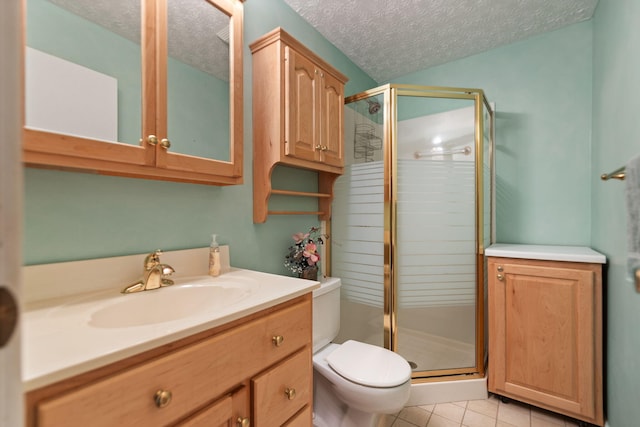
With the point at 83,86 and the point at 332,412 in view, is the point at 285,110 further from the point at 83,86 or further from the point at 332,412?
the point at 332,412

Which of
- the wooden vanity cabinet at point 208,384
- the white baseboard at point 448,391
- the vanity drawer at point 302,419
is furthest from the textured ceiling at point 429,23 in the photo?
the white baseboard at point 448,391

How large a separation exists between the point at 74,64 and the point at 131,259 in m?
0.68

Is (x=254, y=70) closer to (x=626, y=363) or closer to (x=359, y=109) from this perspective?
(x=359, y=109)

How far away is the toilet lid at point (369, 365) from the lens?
50.1 inches

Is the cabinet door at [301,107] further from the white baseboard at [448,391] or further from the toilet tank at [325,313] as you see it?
the white baseboard at [448,391]

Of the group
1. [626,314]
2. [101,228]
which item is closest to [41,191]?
[101,228]

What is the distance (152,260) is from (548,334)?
2085 millimetres

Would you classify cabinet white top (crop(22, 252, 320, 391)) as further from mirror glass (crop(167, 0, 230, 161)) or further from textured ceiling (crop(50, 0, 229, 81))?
textured ceiling (crop(50, 0, 229, 81))

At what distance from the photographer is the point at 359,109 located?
2109 millimetres

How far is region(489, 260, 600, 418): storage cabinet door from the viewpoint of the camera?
1567mm

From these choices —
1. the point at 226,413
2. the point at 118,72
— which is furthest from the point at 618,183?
the point at 118,72

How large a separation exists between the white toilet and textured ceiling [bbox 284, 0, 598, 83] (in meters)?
1.78

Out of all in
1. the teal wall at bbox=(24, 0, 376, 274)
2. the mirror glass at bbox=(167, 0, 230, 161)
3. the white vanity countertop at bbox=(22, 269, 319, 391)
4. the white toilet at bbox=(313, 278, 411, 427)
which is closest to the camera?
the white vanity countertop at bbox=(22, 269, 319, 391)

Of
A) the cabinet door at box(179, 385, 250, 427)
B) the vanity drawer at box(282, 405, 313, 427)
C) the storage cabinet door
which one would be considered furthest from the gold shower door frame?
the cabinet door at box(179, 385, 250, 427)
